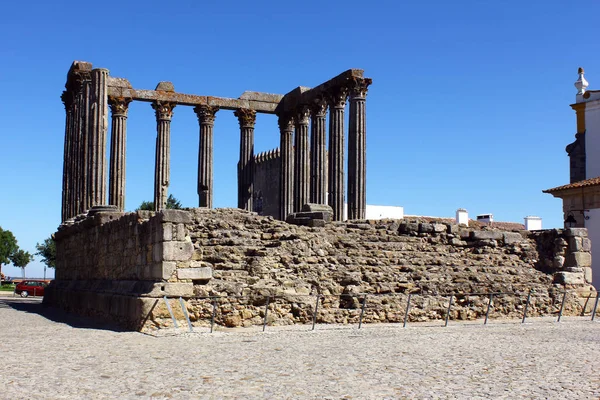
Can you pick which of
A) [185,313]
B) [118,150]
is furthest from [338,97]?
[185,313]

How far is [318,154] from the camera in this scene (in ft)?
94.1

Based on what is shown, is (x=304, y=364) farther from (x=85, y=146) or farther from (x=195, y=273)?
(x=85, y=146)

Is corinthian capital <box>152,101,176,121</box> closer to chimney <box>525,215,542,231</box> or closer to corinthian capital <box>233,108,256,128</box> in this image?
corinthian capital <box>233,108,256,128</box>

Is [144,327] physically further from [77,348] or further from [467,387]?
[467,387]

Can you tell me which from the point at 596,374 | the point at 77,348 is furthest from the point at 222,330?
the point at 596,374

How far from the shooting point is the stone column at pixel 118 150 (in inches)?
1059

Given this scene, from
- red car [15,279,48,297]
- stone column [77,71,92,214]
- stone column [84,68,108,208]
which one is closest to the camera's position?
stone column [84,68,108,208]

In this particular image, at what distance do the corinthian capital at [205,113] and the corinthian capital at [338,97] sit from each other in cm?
587

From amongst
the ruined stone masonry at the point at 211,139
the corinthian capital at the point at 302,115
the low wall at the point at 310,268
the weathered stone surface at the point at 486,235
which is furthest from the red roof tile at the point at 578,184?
the weathered stone surface at the point at 486,235

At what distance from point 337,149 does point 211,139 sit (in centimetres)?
619

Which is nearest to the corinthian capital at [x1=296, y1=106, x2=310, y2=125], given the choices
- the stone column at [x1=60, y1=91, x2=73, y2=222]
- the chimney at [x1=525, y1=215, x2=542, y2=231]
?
the stone column at [x1=60, y1=91, x2=73, y2=222]

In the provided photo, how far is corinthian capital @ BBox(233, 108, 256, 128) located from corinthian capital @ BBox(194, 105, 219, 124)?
1.14 m

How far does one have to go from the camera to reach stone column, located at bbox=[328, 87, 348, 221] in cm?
2694

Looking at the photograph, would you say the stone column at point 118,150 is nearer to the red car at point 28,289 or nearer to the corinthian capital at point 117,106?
the corinthian capital at point 117,106
